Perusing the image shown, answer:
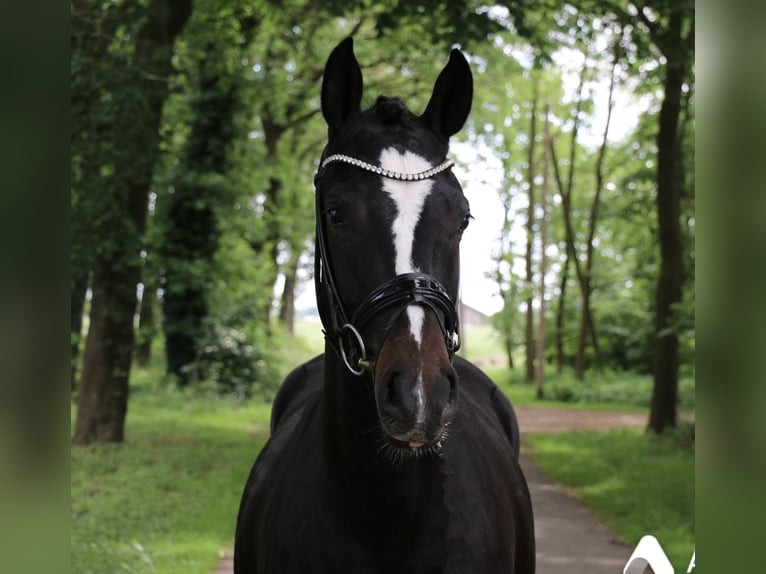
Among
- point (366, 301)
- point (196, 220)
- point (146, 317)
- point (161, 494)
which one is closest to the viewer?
point (366, 301)

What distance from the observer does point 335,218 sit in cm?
240

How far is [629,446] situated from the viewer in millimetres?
12680

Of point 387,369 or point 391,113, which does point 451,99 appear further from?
point 387,369

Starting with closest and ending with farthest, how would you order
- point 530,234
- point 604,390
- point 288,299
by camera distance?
point 604,390, point 530,234, point 288,299

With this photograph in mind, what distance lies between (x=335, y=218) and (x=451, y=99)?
68cm

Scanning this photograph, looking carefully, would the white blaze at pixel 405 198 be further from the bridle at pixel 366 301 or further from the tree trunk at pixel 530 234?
the tree trunk at pixel 530 234

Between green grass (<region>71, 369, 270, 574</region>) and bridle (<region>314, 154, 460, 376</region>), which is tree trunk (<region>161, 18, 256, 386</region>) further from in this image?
bridle (<region>314, 154, 460, 376</region>)

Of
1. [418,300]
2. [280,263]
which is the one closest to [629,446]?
[418,300]

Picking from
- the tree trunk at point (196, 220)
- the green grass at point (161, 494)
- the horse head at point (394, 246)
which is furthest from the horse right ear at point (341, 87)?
the tree trunk at point (196, 220)

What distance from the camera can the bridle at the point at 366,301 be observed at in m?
2.14

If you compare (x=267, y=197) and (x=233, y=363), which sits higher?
(x=267, y=197)

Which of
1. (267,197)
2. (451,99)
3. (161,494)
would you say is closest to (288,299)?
(267,197)
